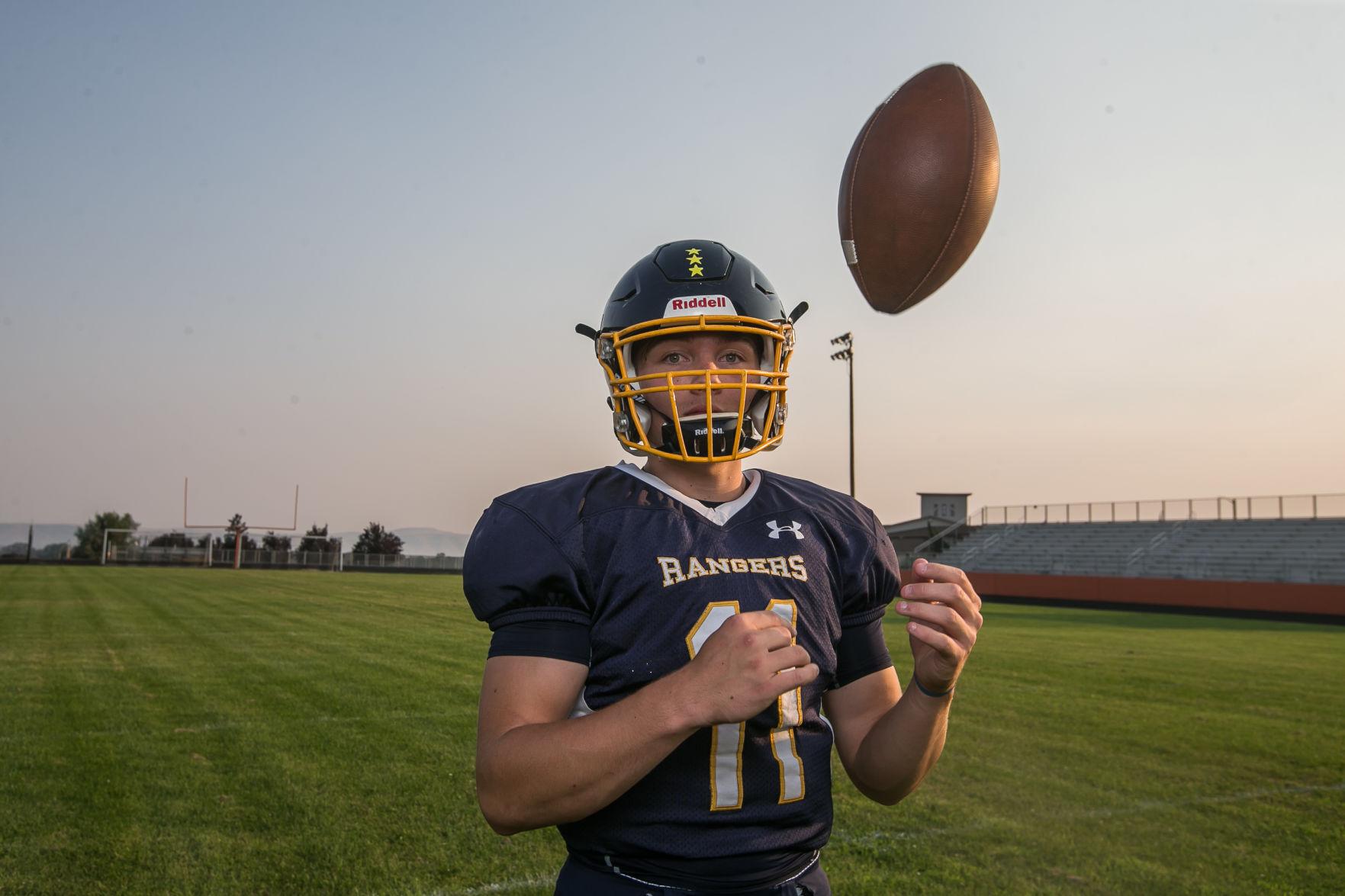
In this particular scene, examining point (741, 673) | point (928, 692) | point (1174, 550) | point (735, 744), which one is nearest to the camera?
point (741, 673)

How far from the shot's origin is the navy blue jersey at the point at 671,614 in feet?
5.25

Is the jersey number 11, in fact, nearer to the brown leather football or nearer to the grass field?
the brown leather football

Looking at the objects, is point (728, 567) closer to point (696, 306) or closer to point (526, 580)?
point (526, 580)

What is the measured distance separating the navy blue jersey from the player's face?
0.17m

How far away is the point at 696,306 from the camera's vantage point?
1.88m

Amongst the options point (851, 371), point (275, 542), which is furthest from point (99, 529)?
point (851, 371)

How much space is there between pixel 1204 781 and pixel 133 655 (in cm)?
1018

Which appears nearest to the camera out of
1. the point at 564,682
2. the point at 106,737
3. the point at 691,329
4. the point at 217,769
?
the point at 564,682

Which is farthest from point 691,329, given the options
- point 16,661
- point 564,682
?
point 16,661

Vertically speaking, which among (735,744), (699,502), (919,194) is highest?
(919,194)

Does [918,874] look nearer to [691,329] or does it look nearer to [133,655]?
[691,329]

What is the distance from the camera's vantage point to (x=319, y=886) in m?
3.96

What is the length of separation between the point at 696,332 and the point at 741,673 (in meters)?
0.73

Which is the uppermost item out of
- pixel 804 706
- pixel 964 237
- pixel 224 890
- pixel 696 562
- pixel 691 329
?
pixel 964 237
